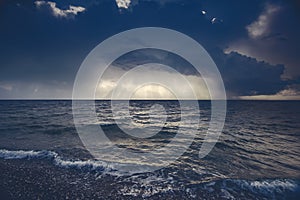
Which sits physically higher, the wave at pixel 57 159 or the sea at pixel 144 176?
the wave at pixel 57 159

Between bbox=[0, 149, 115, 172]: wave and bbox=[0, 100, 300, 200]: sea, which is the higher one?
bbox=[0, 149, 115, 172]: wave

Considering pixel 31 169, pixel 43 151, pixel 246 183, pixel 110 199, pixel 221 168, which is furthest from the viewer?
pixel 43 151

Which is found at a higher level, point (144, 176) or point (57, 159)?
point (57, 159)

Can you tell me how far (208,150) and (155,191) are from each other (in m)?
7.34

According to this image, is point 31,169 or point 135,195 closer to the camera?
point 135,195

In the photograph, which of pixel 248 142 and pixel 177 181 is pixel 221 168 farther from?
pixel 248 142

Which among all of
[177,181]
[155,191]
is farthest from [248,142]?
[155,191]

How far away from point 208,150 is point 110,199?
888 cm

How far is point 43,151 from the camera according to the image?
34.7ft

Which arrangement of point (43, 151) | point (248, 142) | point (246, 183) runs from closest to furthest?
point (246, 183) → point (43, 151) → point (248, 142)

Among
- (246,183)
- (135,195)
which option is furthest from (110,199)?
(246,183)

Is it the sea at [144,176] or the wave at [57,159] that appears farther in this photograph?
the wave at [57,159]

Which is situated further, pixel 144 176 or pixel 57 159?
pixel 57 159

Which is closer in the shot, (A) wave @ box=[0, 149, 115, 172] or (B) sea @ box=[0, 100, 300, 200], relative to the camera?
(B) sea @ box=[0, 100, 300, 200]
